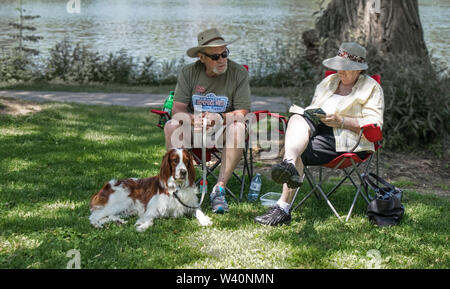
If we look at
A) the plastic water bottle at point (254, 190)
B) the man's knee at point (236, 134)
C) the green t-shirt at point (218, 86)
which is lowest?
the plastic water bottle at point (254, 190)

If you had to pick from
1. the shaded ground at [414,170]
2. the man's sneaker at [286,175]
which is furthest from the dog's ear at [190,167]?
the shaded ground at [414,170]

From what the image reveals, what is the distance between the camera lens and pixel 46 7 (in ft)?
72.2

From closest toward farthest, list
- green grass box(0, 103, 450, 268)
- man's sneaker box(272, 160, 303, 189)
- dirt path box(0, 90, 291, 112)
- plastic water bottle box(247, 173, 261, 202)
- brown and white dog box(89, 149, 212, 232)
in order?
green grass box(0, 103, 450, 268) < man's sneaker box(272, 160, 303, 189) < brown and white dog box(89, 149, 212, 232) < plastic water bottle box(247, 173, 261, 202) < dirt path box(0, 90, 291, 112)

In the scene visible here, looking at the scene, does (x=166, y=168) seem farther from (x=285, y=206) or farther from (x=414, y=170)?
(x=414, y=170)

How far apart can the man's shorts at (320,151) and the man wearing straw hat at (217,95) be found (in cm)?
53

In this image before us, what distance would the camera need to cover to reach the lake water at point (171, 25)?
1274 centimetres

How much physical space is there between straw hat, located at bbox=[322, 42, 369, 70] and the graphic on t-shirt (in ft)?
2.94

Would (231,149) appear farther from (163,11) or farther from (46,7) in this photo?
(46,7)

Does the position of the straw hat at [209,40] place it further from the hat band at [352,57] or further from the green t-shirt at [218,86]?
the hat band at [352,57]

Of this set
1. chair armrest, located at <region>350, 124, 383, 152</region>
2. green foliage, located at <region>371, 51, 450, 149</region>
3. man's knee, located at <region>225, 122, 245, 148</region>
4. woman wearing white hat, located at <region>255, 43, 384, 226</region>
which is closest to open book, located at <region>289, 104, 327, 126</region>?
woman wearing white hat, located at <region>255, 43, 384, 226</region>

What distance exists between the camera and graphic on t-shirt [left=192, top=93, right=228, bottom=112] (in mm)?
4301

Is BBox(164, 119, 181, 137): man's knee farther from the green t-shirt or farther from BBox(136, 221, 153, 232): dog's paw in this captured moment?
BBox(136, 221, 153, 232): dog's paw
